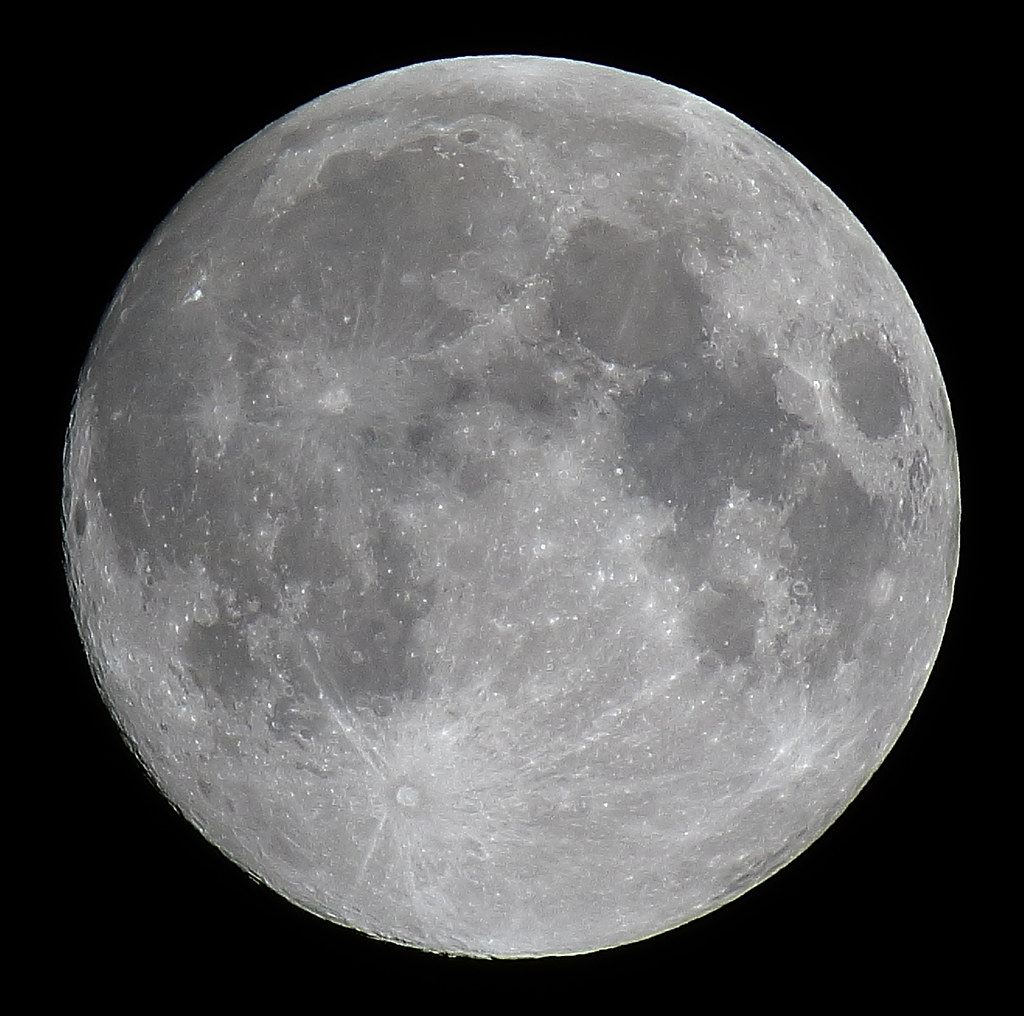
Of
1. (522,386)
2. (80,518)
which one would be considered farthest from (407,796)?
(80,518)

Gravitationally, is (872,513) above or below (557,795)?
above

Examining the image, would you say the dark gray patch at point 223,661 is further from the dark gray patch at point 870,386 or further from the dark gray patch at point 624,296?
the dark gray patch at point 870,386

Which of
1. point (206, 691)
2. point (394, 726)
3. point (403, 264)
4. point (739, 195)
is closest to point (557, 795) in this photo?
point (394, 726)

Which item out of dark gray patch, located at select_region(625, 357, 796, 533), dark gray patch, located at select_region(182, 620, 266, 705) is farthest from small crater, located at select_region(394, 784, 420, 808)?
dark gray patch, located at select_region(625, 357, 796, 533)

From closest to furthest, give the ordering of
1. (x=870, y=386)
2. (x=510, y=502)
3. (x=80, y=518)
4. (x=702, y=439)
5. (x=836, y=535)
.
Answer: (x=510, y=502) → (x=702, y=439) → (x=836, y=535) → (x=870, y=386) → (x=80, y=518)

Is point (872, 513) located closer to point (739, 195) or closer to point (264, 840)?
point (739, 195)

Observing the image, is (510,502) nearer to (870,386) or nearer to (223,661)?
(223,661)

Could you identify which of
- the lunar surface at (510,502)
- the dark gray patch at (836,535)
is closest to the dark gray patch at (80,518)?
the lunar surface at (510,502)
